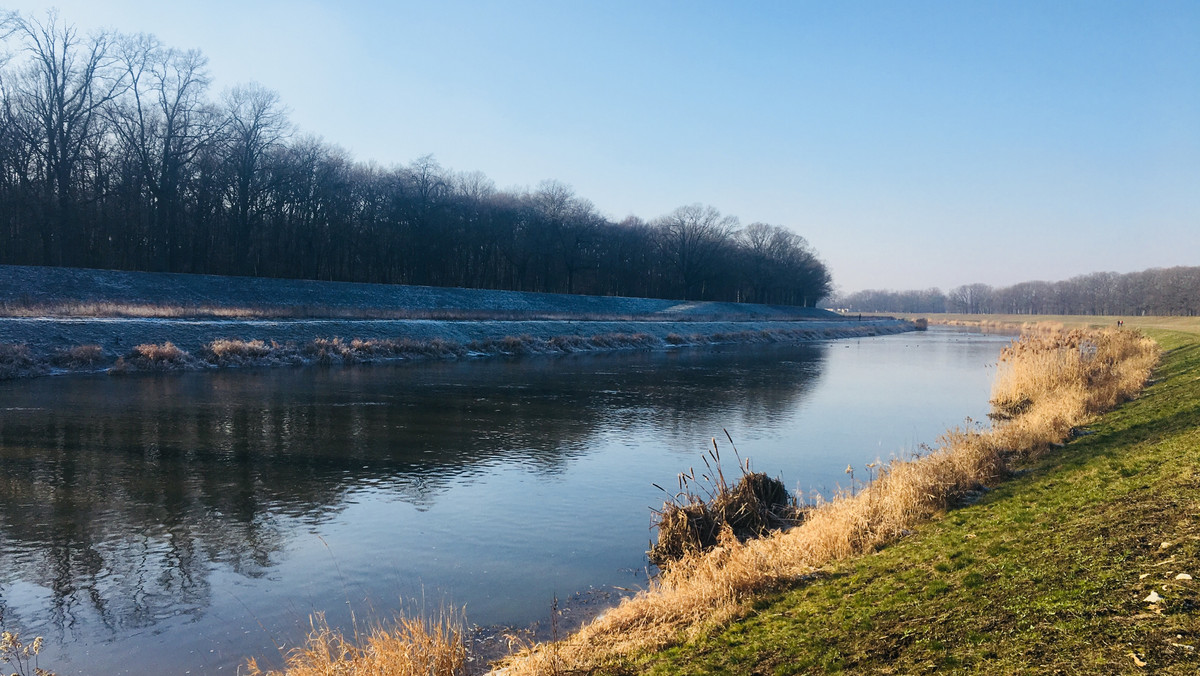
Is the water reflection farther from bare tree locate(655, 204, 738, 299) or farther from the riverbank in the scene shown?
bare tree locate(655, 204, 738, 299)

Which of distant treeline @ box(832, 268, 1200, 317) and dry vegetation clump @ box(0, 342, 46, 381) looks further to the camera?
distant treeline @ box(832, 268, 1200, 317)

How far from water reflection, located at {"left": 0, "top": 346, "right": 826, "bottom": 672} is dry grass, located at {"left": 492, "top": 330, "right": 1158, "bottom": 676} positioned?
3.42 m

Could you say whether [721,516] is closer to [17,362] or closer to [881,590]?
[881,590]

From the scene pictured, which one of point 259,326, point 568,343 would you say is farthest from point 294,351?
point 568,343

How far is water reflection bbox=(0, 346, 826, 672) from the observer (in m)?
8.44

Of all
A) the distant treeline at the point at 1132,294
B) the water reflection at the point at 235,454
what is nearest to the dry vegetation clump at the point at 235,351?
the water reflection at the point at 235,454

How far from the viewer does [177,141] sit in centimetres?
5056

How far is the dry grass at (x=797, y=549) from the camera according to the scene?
19.5 ft

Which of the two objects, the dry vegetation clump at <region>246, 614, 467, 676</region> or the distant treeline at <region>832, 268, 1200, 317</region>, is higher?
the distant treeline at <region>832, 268, 1200, 317</region>

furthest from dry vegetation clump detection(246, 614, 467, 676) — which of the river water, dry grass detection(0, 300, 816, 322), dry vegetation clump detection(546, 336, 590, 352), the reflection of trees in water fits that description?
dry vegetation clump detection(546, 336, 590, 352)

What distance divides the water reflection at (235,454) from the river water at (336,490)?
0.17 feet

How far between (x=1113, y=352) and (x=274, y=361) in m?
34.9

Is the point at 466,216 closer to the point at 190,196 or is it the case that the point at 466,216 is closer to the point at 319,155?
the point at 319,155

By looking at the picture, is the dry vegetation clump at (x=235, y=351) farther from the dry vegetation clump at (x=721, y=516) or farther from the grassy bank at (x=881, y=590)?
the grassy bank at (x=881, y=590)
